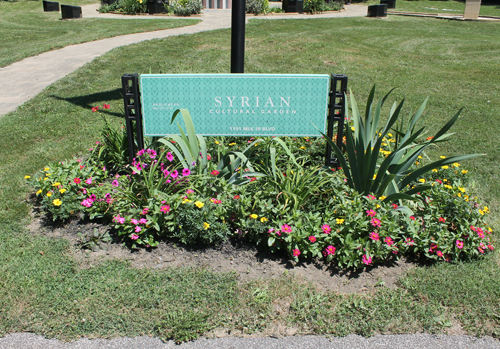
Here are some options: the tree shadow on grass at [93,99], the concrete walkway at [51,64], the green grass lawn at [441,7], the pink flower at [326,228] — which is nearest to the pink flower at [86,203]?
the pink flower at [326,228]

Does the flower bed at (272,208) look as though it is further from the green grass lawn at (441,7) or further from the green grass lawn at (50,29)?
the green grass lawn at (441,7)

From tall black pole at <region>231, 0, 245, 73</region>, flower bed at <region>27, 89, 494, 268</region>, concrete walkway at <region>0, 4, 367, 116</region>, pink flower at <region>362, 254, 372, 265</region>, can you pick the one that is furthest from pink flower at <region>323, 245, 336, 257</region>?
concrete walkway at <region>0, 4, 367, 116</region>

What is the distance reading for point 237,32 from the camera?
430 centimetres

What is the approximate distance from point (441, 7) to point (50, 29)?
19163 mm

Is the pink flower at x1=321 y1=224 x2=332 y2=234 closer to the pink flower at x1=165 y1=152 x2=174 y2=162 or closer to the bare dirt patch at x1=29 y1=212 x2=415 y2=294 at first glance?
the bare dirt patch at x1=29 y1=212 x2=415 y2=294

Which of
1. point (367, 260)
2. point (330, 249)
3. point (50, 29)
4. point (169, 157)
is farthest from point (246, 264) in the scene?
point (50, 29)

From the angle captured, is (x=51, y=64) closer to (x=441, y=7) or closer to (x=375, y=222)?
(x=375, y=222)

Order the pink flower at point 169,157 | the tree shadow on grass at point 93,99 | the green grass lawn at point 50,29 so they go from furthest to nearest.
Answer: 1. the green grass lawn at point 50,29
2. the tree shadow on grass at point 93,99
3. the pink flower at point 169,157

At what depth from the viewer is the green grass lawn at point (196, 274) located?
270 cm

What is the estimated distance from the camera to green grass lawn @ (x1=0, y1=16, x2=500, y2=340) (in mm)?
2695

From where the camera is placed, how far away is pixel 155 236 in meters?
3.46

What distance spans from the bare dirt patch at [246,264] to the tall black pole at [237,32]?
74.9 inches

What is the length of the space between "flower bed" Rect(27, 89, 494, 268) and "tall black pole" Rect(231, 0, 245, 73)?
0.97 meters

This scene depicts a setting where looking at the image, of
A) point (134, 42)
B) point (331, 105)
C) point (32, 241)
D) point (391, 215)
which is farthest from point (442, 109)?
point (134, 42)
